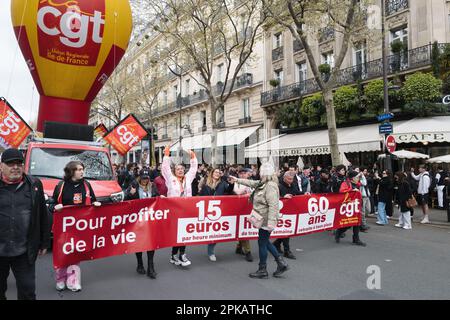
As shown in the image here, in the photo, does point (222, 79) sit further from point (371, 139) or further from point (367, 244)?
point (367, 244)

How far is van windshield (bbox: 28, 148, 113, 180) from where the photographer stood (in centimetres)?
809

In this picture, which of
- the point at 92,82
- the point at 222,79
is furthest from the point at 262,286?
the point at 222,79

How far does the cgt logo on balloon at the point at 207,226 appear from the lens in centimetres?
616

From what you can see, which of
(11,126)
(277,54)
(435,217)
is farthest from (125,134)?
(277,54)

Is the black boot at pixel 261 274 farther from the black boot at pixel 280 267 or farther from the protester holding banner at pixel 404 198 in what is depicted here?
the protester holding banner at pixel 404 198

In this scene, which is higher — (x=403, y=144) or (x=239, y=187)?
(x=403, y=144)

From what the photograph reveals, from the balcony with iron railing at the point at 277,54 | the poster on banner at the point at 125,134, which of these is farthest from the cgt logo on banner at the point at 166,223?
the balcony with iron railing at the point at 277,54

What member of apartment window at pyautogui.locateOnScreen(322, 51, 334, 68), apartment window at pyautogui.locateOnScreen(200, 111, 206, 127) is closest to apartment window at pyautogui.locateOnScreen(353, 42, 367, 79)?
apartment window at pyautogui.locateOnScreen(322, 51, 334, 68)

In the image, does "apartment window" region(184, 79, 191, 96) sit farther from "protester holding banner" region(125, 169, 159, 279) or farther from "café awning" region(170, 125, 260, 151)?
"protester holding banner" region(125, 169, 159, 279)

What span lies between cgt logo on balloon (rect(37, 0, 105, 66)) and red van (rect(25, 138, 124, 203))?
11.2ft

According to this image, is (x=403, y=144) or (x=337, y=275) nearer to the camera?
(x=337, y=275)

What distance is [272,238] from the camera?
6988 mm

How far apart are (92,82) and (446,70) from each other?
1480cm
